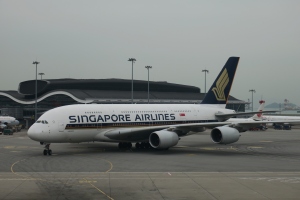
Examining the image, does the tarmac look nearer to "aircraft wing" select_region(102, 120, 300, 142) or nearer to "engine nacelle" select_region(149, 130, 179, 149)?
"engine nacelle" select_region(149, 130, 179, 149)

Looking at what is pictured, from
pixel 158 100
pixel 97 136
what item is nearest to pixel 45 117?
pixel 97 136

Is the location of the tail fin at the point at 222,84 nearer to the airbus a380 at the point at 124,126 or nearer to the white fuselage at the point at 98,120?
the white fuselage at the point at 98,120

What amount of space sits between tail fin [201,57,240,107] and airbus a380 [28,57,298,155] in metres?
4.51

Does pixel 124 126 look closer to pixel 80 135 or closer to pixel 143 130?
pixel 143 130

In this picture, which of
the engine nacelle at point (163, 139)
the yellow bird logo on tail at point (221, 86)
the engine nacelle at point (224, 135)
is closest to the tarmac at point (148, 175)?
the engine nacelle at point (163, 139)

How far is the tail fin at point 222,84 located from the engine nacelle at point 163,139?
10.6 m

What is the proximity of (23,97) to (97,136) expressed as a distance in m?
85.5

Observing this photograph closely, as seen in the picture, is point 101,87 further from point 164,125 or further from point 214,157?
point 214,157

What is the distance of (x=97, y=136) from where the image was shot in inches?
1427

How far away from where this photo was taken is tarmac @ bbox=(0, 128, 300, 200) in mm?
17906

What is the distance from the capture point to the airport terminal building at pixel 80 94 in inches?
4230

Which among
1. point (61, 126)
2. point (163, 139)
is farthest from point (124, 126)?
point (61, 126)

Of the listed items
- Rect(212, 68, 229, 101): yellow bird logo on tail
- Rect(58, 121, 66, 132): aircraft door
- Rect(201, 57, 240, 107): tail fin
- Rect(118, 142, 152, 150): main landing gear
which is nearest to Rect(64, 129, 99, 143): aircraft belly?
Rect(58, 121, 66, 132): aircraft door

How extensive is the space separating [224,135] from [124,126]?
28.4 feet
